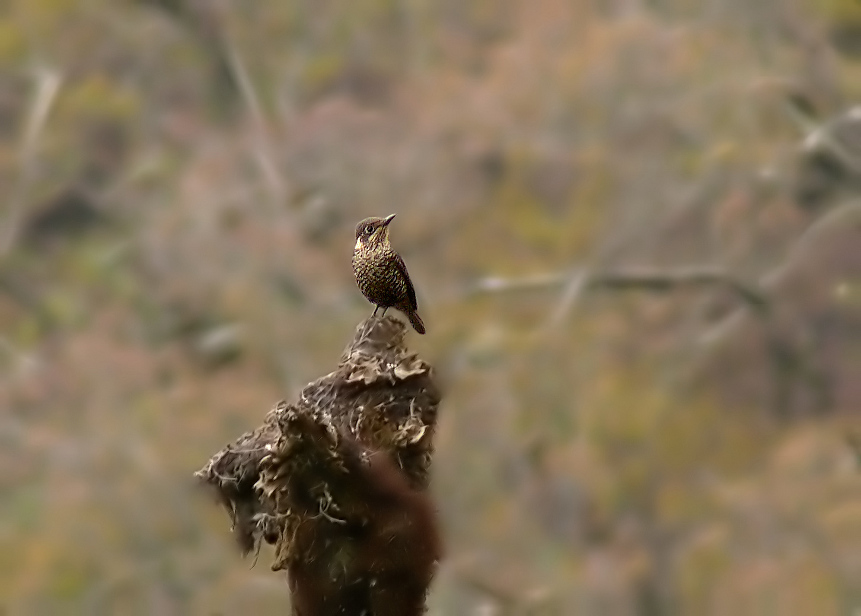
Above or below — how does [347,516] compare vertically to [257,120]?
below

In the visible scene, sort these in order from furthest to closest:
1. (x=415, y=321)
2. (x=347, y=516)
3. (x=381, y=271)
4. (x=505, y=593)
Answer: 1. (x=505, y=593)
2. (x=415, y=321)
3. (x=381, y=271)
4. (x=347, y=516)

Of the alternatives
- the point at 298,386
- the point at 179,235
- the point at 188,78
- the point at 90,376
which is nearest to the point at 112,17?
the point at 188,78

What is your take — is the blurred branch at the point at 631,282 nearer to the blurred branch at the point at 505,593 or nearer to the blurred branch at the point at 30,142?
the blurred branch at the point at 505,593

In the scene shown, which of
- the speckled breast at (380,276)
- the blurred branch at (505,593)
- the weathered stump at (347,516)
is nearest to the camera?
the weathered stump at (347,516)

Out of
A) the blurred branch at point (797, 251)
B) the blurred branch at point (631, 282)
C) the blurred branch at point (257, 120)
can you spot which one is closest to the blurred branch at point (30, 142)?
the blurred branch at point (257, 120)

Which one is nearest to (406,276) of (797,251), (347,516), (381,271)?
→ (381,271)

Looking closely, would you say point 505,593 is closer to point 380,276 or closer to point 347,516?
point 380,276
